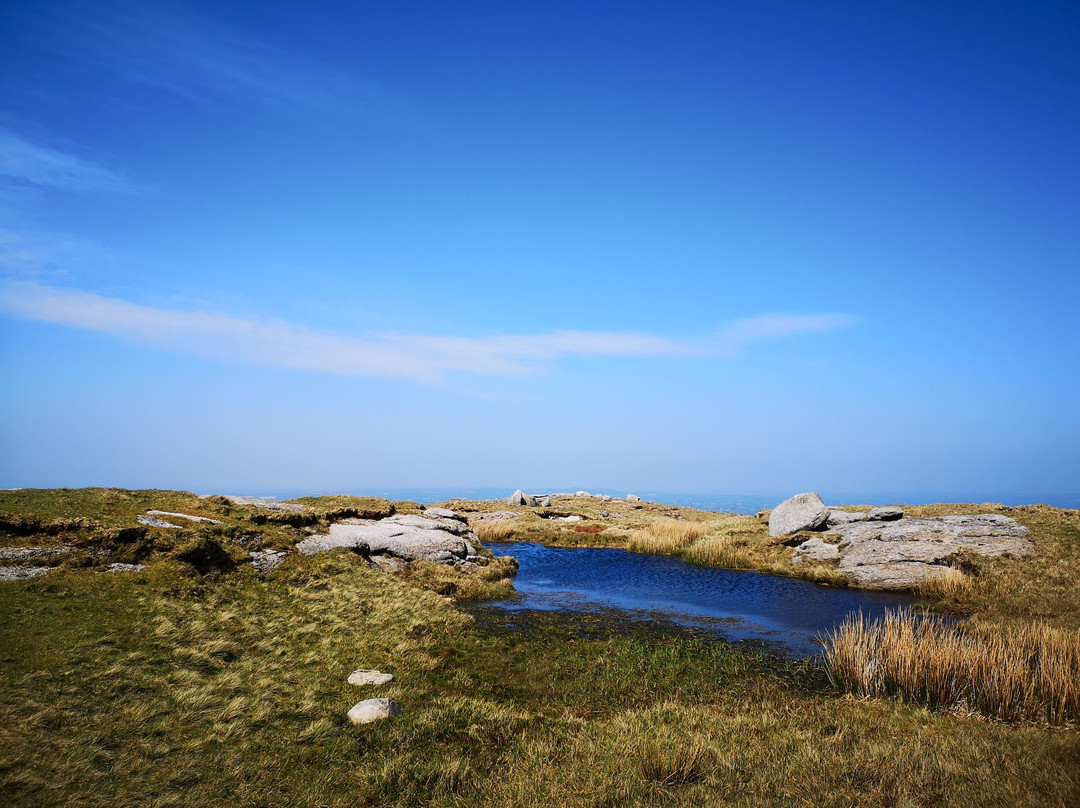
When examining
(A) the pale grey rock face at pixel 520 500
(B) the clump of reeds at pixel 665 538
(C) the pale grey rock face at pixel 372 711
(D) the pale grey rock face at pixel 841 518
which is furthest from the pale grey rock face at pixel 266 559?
(A) the pale grey rock face at pixel 520 500

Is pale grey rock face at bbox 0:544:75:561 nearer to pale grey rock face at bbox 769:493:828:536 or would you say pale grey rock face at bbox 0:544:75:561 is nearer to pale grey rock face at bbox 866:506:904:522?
pale grey rock face at bbox 769:493:828:536

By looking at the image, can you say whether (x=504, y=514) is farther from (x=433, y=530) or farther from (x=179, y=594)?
(x=179, y=594)

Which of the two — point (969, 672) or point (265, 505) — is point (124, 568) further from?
point (969, 672)

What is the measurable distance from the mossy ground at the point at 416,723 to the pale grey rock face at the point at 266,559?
10.6ft

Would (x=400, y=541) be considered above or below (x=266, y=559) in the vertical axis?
below

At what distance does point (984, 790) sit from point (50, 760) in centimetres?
1462

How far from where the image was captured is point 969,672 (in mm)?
13750

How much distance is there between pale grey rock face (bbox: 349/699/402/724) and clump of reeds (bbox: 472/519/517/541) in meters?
41.7

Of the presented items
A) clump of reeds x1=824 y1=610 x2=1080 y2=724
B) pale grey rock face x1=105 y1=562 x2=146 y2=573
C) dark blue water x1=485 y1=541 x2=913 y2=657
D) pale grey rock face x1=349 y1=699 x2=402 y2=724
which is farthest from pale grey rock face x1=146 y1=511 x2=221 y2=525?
clump of reeds x1=824 y1=610 x2=1080 y2=724

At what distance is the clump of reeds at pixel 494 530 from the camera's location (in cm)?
5406

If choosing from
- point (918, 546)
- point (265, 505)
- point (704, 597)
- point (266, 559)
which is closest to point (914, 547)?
point (918, 546)

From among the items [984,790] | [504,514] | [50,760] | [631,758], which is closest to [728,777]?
[631,758]

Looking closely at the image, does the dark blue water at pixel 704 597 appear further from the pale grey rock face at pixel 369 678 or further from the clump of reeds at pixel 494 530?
the clump of reeds at pixel 494 530

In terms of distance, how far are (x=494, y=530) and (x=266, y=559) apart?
33.4m
